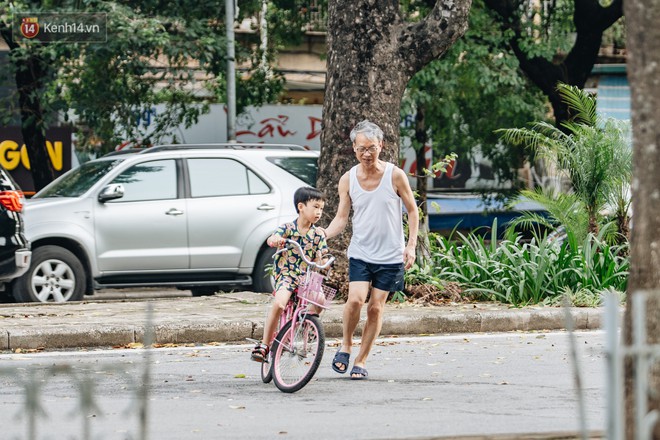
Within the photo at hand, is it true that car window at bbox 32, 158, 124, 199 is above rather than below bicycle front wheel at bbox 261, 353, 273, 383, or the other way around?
above

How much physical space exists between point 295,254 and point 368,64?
454cm

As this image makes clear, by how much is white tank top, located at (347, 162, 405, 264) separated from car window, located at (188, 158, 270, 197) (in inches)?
230

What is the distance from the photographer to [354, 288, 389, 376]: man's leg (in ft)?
26.5

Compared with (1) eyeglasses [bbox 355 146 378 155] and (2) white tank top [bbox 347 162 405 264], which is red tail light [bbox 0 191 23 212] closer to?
(2) white tank top [bbox 347 162 405 264]

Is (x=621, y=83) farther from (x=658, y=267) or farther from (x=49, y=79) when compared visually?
(x=658, y=267)

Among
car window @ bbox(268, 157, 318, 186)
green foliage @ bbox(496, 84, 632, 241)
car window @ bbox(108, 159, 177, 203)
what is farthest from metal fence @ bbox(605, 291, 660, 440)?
car window @ bbox(268, 157, 318, 186)

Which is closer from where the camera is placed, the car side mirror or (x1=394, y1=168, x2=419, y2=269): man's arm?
(x1=394, y1=168, x2=419, y2=269): man's arm

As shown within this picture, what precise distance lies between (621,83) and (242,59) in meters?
12.0

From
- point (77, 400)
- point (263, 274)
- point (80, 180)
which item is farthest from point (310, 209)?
point (80, 180)

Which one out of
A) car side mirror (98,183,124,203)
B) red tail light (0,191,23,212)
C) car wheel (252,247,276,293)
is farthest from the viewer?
car wheel (252,247,276,293)

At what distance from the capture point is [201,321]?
10.3 metres

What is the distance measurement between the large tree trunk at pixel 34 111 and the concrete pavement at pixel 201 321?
757cm

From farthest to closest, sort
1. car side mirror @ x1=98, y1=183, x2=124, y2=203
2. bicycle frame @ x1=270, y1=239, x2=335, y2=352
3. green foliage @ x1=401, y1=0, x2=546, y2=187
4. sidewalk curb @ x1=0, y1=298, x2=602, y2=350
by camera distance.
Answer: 1. green foliage @ x1=401, y1=0, x2=546, y2=187
2. car side mirror @ x1=98, y1=183, x2=124, y2=203
3. sidewalk curb @ x1=0, y1=298, x2=602, y2=350
4. bicycle frame @ x1=270, y1=239, x2=335, y2=352

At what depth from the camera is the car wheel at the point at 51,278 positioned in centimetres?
1276
